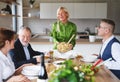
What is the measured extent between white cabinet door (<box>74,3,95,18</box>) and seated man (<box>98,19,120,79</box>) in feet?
13.2

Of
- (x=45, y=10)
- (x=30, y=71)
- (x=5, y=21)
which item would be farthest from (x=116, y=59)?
(x=5, y=21)

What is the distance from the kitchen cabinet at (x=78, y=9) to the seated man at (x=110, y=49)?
405 cm

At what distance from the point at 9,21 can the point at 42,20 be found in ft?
3.62

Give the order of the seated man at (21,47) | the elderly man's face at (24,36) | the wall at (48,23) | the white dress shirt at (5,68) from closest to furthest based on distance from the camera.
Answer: the white dress shirt at (5,68) < the seated man at (21,47) < the elderly man's face at (24,36) < the wall at (48,23)

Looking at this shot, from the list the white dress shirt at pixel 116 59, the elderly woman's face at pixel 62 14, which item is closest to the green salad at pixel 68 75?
the white dress shirt at pixel 116 59

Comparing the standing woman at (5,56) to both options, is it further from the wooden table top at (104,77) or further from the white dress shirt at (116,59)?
the white dress shirt at (116,59)

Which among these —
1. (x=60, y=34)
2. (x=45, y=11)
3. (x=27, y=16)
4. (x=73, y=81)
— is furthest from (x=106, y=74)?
(x=27, y=16)

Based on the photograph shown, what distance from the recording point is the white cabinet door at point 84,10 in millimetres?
6449

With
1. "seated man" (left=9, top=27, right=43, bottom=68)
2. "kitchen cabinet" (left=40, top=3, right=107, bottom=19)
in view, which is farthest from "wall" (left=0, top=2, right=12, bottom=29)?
"seated man" (left=9, top=27, right=43, bottom=68)

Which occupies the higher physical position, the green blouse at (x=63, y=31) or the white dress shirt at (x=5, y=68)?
the green blouse at (x=63, y=31)

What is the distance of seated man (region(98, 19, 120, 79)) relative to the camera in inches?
85.2

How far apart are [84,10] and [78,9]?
0.19 metres

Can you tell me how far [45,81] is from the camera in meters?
1.38

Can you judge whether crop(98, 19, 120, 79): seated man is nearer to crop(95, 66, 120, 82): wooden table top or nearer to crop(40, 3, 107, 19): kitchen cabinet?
crop(95, 66, 120, 82): wooden table top
